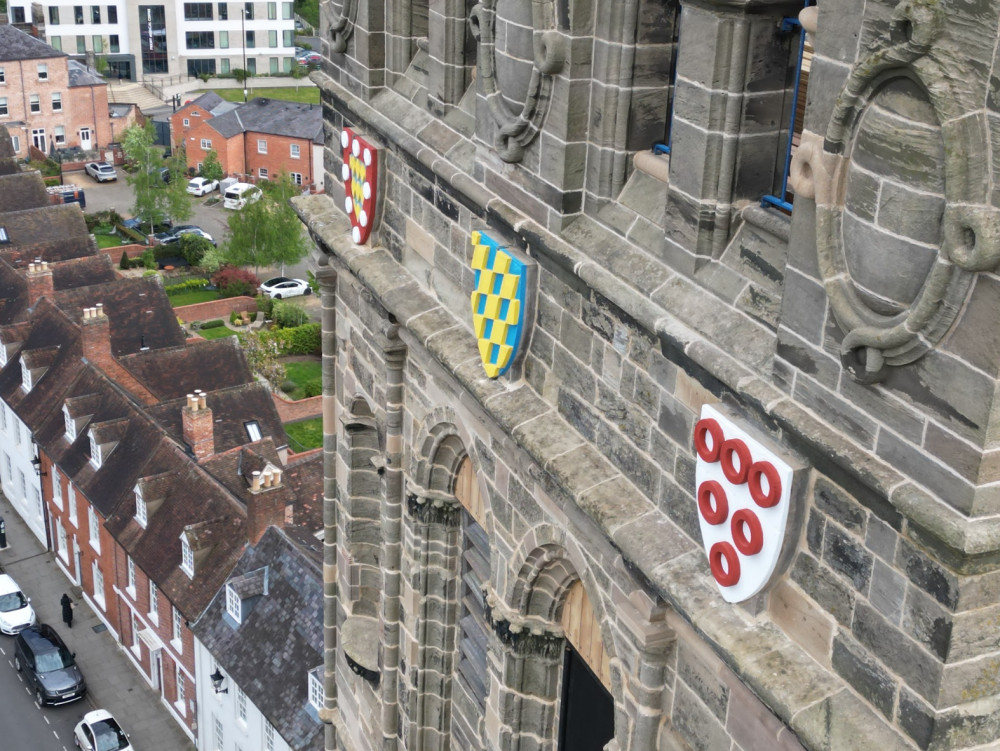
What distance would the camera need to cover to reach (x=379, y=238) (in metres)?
16.7

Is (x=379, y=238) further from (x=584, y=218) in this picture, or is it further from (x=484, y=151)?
(x=584, y=218)

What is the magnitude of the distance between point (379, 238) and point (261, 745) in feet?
76.6

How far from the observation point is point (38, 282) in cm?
5688

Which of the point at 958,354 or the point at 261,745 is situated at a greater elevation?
the point at 958,354

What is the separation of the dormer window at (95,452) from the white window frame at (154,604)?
5579mm

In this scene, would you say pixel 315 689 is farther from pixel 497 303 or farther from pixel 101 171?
pixel 101 171

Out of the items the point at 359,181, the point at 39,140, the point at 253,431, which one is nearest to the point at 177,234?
the point at 39,140

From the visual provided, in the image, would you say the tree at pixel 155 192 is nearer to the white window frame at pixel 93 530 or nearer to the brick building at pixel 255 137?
the brick building at pixel 255 137

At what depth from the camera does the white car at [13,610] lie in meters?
46.5

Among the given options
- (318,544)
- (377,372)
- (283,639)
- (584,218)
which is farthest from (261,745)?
(584,218)

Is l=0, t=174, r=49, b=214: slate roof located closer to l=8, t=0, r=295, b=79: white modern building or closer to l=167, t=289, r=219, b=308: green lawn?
l=167, t=289, r=219, b=308: green lawn

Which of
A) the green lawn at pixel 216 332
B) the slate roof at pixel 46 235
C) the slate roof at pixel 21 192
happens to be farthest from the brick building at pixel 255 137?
the slate roof at pixel 46 235

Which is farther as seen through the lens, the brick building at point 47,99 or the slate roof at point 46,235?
the brick building at point 47,99

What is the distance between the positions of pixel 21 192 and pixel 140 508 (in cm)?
3345
